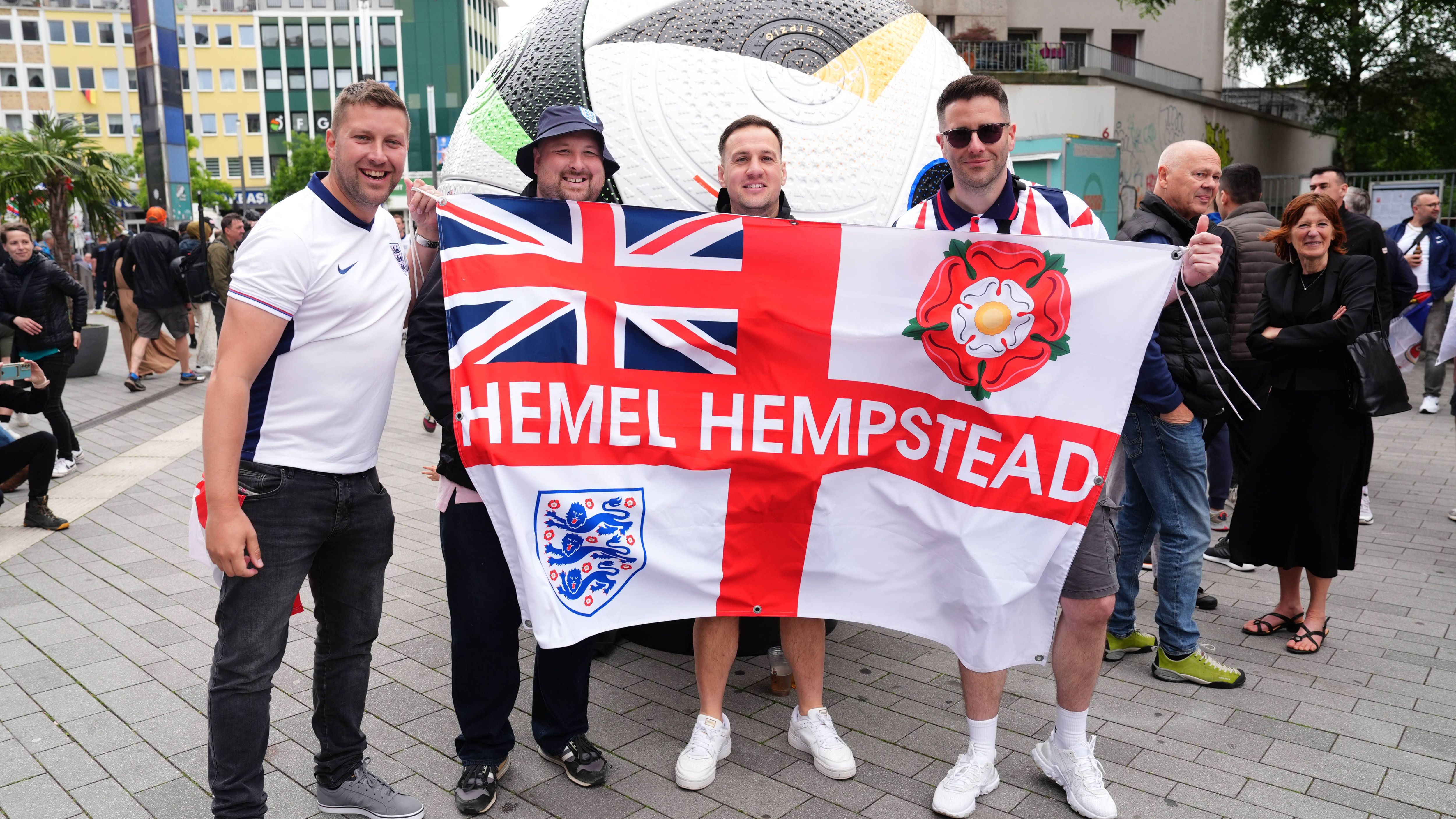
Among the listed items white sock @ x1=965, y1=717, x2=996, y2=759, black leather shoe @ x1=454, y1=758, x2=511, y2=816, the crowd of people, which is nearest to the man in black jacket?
the crowd of people

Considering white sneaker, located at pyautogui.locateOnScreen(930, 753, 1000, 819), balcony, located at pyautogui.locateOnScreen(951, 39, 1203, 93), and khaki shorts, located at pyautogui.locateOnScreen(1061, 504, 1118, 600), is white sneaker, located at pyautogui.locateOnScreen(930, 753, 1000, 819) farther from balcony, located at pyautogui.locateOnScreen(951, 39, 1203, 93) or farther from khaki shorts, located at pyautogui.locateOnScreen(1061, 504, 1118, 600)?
balcony, located at pyautogui.locateOnScreen(951, 39, 1203, 93)

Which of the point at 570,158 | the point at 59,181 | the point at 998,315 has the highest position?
the point at 59,181

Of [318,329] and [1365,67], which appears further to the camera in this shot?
[1365,67]

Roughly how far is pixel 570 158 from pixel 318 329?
956 mm

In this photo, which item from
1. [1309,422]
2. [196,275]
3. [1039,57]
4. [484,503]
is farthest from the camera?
[1039,57]

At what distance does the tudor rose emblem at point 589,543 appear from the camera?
290 cm

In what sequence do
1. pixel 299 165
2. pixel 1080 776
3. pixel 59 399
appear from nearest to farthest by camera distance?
pixel 1080 776 < pixel 59 399 < pixel 299 165

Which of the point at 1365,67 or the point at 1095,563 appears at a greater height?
the point at 1365,67

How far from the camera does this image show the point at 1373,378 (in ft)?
13.2

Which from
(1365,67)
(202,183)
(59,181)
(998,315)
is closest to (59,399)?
(998,315)

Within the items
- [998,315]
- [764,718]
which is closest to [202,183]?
[764,718]

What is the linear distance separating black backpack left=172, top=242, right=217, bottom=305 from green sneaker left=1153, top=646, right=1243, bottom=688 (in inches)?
426

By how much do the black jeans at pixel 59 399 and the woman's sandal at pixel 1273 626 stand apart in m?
7.56

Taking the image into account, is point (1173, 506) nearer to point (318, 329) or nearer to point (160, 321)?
point (318, 329)
